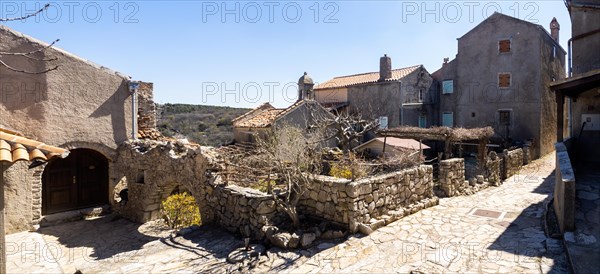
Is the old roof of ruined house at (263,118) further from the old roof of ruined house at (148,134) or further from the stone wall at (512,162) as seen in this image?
the stone wall at (512,162)

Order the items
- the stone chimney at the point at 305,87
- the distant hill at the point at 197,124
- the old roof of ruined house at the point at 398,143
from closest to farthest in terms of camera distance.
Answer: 1. the old roof of ruined house at the point at 398,143
2. the stone chimney at the point at 305,87
3. the distant hill at the point at 197,124

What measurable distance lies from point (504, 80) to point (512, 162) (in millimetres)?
7995

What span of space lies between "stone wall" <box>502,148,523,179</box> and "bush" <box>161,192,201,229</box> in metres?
13.0

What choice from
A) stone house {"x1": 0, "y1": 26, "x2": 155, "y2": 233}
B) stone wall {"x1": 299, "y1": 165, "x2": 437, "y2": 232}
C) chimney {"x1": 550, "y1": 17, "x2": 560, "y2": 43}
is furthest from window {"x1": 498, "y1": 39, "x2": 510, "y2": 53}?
stone house {"x1": 0, "y1": 26, "x2": 155, "y2": 233}

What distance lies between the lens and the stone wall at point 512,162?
14341 mm

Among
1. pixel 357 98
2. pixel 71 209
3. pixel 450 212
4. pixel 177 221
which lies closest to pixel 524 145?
pixel 357 98

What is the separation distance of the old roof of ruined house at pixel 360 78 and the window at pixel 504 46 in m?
5.51

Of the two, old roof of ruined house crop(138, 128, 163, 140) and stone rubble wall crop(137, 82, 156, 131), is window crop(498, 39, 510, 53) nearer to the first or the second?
stone rubble wall crop(137, 82, 156, 131)

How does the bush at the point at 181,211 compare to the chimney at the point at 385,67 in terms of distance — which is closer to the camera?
the bush at the point at 181,211

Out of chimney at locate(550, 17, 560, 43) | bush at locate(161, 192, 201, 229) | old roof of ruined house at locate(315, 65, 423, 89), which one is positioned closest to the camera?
bush at locate(161, 192, 201, 229)

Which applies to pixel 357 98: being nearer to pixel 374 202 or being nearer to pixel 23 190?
pixel 374 202

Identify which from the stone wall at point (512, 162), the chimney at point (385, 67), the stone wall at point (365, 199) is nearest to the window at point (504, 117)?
the stone wall at point (512, 162)

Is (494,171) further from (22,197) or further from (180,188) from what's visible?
(22,197)

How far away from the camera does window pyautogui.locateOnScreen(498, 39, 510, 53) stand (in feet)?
67.5
